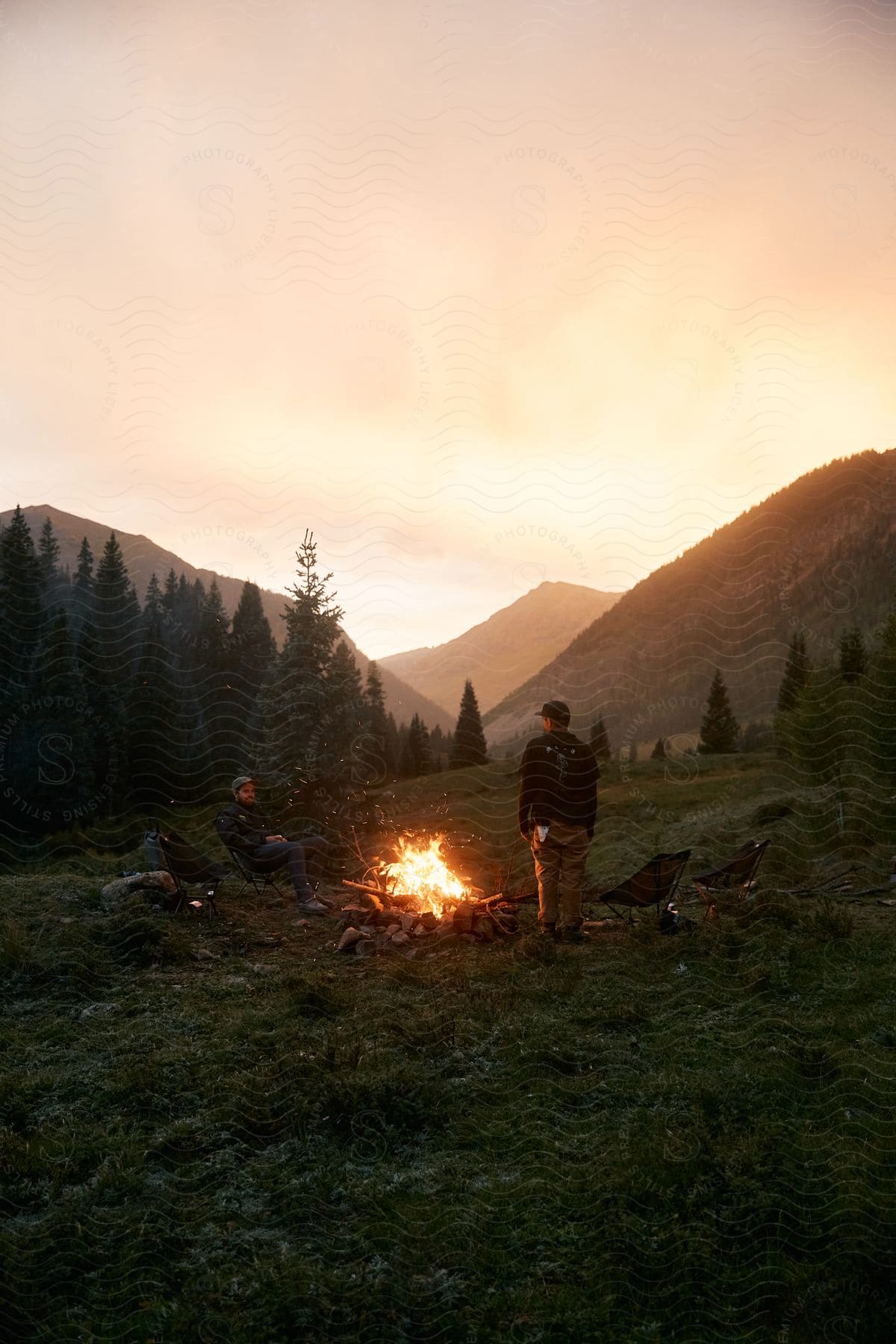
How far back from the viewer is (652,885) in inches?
361

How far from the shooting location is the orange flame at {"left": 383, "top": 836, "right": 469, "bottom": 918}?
10227 mm

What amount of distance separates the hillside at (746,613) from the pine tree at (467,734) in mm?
94044

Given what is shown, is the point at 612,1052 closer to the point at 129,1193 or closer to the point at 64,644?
the point at 129,1193

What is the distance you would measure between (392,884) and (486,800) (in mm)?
21491

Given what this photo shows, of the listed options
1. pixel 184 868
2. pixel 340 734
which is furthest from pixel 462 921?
pixel 340 734

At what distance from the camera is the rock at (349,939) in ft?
29.5

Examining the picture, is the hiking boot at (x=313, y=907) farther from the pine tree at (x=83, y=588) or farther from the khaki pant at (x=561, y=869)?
the pine tree at (x=83, y=588)

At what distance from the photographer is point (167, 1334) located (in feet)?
10.7

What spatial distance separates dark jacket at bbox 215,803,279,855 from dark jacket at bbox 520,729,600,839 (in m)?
4.06

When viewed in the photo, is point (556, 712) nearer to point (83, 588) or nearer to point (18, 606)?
point (18, 606)

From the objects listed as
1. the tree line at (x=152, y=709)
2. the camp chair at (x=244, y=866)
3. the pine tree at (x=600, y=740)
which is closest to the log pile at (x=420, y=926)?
the camp chair at (x=244, y=866)

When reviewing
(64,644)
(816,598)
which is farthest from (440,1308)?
(816,598)

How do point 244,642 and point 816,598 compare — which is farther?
point 816,598

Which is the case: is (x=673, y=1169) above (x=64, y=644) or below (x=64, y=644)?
below
